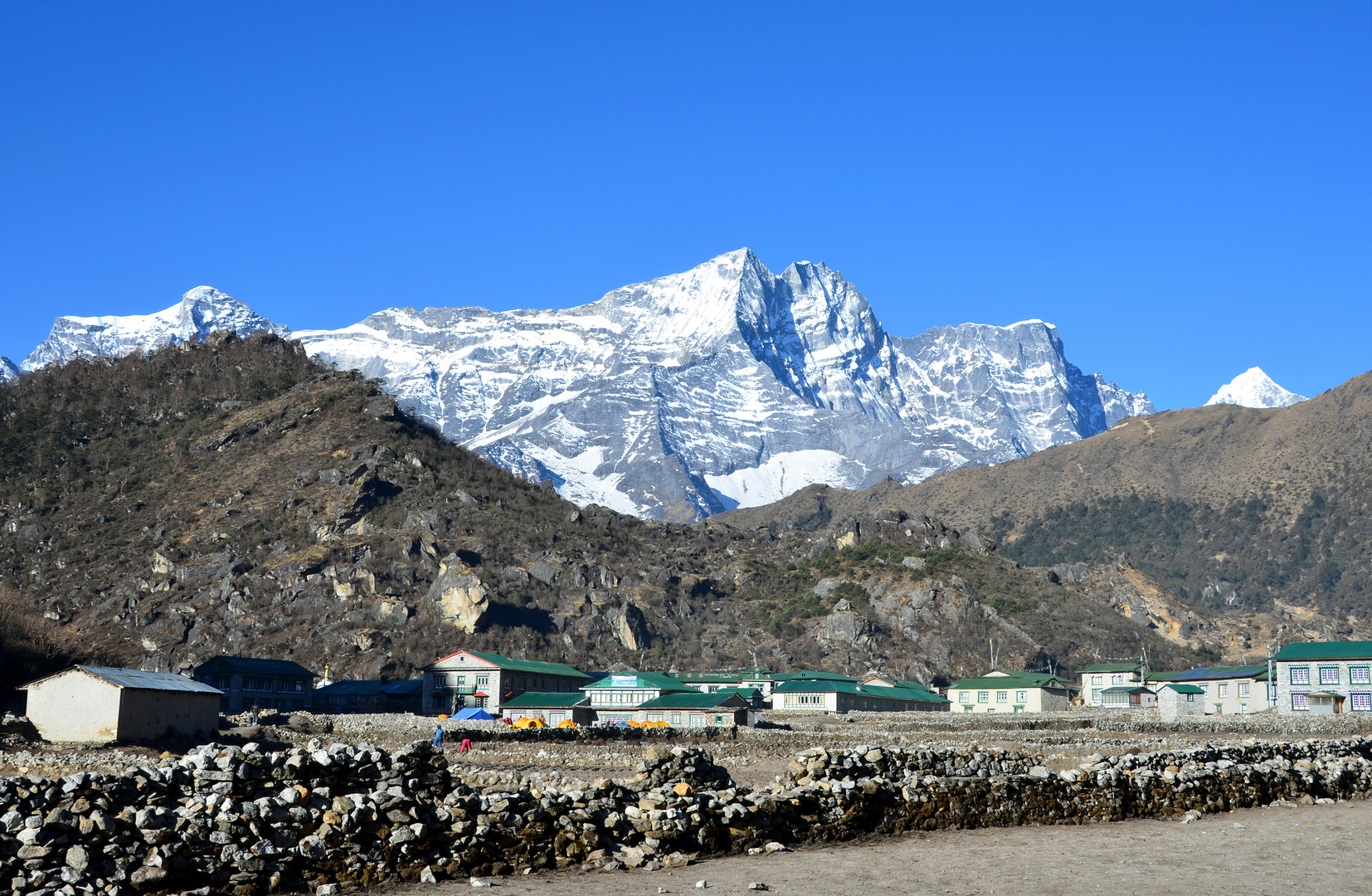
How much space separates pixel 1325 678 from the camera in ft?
229

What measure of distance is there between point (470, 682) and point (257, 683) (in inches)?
614

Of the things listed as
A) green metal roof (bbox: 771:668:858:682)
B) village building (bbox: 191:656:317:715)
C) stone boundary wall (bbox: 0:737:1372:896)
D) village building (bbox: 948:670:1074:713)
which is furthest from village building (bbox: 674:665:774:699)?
stone boundary wall (bbox: 0:737:1372:896)

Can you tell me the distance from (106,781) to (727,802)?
828cm

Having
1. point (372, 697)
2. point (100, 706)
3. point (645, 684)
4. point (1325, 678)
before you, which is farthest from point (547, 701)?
point (1325, 678)

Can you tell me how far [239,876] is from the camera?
40.5 ft

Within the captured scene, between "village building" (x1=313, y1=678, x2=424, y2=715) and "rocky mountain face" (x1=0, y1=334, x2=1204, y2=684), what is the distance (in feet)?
36.3

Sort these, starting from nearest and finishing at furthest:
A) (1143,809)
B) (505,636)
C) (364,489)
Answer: (1143,809) < (505,636) < (364,489)

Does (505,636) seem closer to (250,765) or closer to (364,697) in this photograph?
(364,697)

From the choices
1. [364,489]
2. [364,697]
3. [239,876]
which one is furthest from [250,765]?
[364,489]

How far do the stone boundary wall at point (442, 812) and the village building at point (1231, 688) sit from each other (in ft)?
211

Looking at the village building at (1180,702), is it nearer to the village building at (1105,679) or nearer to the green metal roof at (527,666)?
the village building at (1105,679)

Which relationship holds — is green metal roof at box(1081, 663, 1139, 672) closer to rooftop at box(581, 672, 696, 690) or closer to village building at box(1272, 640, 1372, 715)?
village building at box(1272, 640, 1372, 715)

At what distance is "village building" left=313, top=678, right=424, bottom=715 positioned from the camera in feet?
292

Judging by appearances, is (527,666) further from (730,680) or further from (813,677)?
(813,677)
